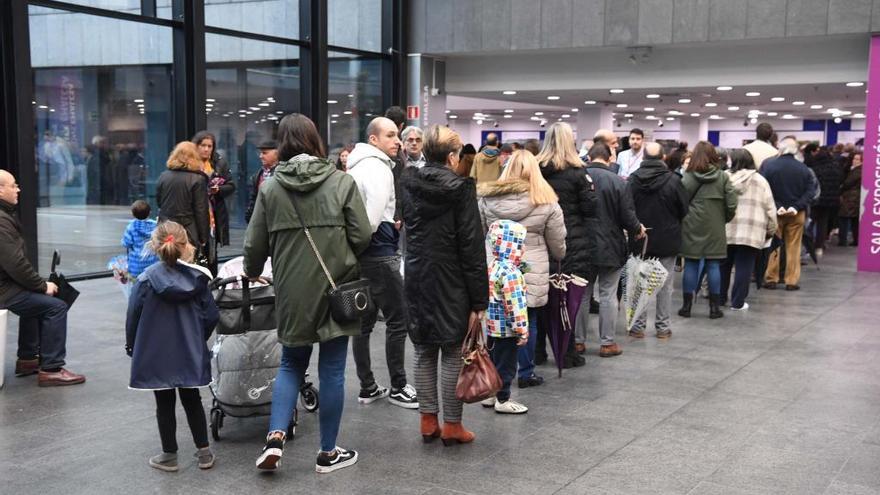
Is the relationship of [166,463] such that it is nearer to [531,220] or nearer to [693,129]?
[531,220]

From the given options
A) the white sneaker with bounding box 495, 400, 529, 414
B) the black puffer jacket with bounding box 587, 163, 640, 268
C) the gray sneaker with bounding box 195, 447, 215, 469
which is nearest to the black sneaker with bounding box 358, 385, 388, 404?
the white sneaker with bounding box 495, 400, 529, 414

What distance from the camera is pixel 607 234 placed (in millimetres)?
7074

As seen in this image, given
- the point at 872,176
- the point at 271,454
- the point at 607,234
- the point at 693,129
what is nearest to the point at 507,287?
the point at 271,454

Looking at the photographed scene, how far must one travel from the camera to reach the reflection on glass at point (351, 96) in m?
15.0

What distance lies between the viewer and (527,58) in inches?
623

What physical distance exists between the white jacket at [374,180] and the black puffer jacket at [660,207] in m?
3.05

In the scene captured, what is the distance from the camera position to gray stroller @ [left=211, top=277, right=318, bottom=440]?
4.72m

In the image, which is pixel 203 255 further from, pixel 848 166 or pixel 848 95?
pixel 848 95

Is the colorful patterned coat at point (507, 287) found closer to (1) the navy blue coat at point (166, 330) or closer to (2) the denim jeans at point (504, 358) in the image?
(2) the denim jeans at point (504, 358)

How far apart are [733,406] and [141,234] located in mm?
4691

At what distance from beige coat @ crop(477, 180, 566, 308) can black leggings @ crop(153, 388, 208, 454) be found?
190 centimetres

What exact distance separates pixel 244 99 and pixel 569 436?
10.1 m

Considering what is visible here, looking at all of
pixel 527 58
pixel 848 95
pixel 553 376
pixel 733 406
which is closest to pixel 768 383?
pixel 733 406

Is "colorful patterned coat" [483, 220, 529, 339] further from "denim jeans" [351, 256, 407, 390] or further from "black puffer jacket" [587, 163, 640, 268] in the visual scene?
"black puffer jacket" [587, 163, 640, 268]
